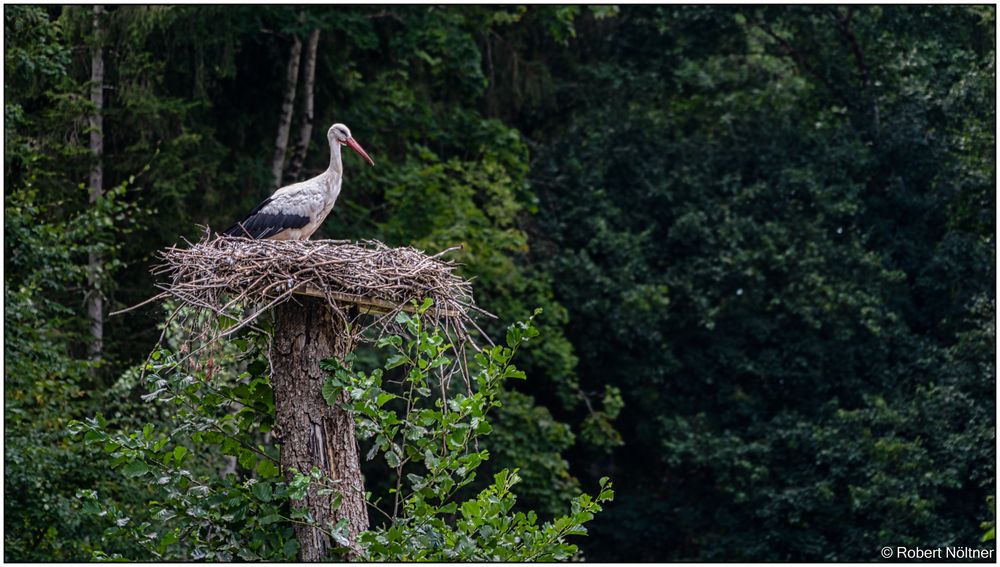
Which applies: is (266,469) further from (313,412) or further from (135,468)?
(135,468)

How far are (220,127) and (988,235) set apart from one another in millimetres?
Answer: 10642

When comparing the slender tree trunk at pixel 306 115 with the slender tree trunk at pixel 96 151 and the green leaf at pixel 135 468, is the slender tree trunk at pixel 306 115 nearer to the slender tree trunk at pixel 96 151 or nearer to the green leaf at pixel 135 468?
the slender tree trunk at pixel 96 151

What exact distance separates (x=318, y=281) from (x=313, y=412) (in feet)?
2.36

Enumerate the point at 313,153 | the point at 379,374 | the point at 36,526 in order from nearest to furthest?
the point at 379,374 < the point at 36,526 < the point at 313,153

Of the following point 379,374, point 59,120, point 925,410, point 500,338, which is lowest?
point 379,374

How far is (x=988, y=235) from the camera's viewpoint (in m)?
20.2

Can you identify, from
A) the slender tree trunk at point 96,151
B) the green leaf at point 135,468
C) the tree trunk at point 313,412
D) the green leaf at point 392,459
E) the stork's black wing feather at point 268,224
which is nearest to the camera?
the green leaf at point 392,459

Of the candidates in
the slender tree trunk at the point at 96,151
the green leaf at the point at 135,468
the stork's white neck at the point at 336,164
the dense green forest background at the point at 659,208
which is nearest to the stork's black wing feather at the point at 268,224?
the stork's white neck at the point at 336,164

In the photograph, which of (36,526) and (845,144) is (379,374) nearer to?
(36,526)

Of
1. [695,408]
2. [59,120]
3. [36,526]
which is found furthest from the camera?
[695,408]

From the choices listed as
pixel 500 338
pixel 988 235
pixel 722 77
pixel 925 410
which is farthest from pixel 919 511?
pixel 722 77

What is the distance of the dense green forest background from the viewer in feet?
58.2

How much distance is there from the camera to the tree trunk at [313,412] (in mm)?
7680

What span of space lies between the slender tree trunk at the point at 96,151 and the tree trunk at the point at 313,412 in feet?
29.0
